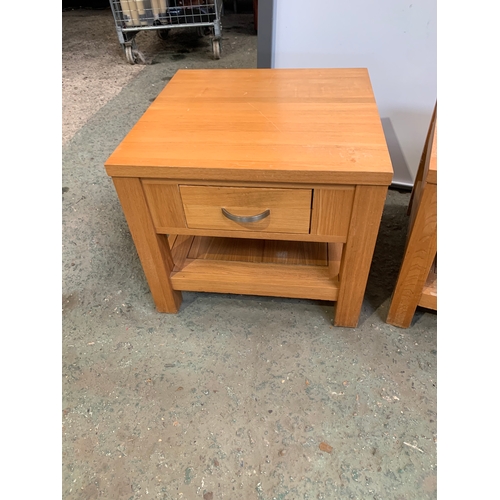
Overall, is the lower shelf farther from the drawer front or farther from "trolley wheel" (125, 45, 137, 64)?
"trolley wheel" (125, 45, 137, 64)

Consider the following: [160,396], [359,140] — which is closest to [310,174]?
[359,140]

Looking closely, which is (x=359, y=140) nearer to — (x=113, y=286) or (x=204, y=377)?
(x=204, y=377)

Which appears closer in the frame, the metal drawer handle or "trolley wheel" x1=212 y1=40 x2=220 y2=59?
the metal drawer handle

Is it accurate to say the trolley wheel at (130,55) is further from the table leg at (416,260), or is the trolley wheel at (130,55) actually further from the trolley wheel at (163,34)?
the table leg at (416,260)

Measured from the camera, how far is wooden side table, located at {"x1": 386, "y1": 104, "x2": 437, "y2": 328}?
670 mm

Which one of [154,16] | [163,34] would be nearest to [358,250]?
[154,16]

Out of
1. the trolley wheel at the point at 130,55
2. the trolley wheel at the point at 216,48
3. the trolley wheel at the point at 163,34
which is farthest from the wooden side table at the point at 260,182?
the trolley wheel at the point at 163,34

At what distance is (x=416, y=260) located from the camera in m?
0.76

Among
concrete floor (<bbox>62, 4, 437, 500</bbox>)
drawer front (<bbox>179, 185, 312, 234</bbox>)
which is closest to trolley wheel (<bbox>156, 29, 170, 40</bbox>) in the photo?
concrete floor (<bbox>62, 4, 437, 500</bbox>)

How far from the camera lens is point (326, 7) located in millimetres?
1053

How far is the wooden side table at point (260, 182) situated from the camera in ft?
2.16

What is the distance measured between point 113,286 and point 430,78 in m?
1.11

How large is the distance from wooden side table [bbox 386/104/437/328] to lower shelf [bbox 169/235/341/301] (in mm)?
152

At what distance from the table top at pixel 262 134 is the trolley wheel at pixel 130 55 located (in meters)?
1.89
